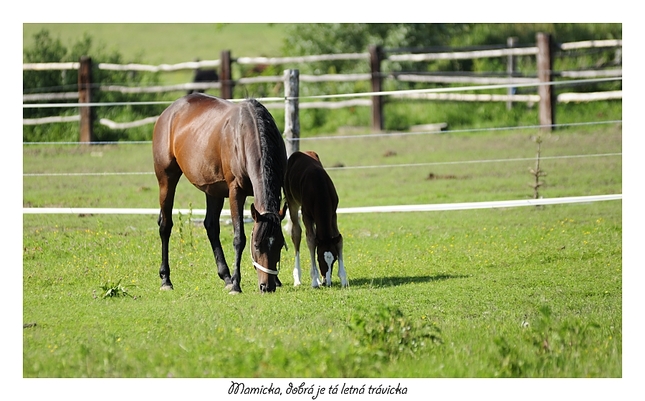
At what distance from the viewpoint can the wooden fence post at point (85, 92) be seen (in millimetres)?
20516

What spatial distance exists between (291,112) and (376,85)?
9.60 m

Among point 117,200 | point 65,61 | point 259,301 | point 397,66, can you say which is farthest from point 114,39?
point 259,301

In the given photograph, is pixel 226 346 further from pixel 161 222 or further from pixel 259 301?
pixel 161 222

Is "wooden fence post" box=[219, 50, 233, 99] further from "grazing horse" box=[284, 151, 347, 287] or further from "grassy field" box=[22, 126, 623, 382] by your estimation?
"grazing horse" box=[284, 151, 347, 287]

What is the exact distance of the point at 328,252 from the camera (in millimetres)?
8398

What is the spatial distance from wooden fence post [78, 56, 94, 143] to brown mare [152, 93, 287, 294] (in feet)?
38.3

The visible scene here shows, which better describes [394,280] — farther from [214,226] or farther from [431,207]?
[431,207]

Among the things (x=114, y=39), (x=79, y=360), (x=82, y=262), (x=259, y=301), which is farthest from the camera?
(x=114, y=39)

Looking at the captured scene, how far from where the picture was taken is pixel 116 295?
8.44 meters

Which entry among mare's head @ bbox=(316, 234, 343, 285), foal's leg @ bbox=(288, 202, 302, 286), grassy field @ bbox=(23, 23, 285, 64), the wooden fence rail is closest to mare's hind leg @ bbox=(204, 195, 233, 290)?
foal's leg @ bbox=(288, 202, 302, 286)

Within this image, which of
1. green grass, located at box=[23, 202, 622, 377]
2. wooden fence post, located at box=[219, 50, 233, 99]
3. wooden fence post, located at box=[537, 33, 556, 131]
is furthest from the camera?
wooden fence post, located at box=[219, 50, 233, 99]

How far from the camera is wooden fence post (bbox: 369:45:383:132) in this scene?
20.7m

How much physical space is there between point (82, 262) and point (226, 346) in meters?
4.38

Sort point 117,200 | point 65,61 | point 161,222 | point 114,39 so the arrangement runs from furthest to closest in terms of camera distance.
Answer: point 114,39 → point 65,61 → point 117,200 → point 161,222
